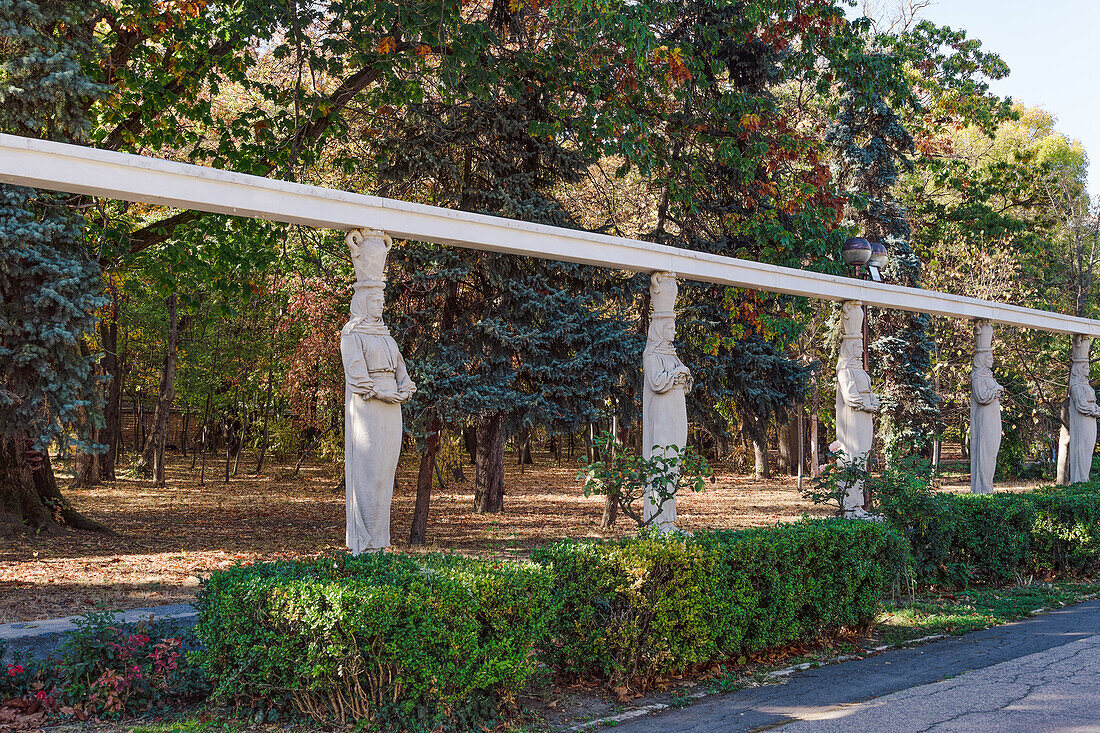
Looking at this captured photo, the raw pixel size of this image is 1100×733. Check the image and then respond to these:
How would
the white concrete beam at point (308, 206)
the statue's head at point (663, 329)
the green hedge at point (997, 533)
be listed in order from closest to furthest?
the white concrete beam at point (308, 206)
the statue's head at point (663, 329)
the green hedge at point (997, 533)

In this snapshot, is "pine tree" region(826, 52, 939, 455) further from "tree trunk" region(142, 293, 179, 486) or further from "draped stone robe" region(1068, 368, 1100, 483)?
"tree trunk" region(142, 293, 179, 486)

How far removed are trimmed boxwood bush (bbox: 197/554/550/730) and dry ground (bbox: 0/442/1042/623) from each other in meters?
1.69

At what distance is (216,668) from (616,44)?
1061 cm

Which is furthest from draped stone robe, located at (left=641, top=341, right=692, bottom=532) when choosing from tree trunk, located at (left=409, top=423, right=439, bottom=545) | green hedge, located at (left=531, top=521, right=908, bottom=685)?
tree trunk, located at (left=409, top=423, right=439, bottom=545)

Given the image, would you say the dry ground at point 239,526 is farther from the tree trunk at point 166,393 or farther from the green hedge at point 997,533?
the green hedge at point 997,533

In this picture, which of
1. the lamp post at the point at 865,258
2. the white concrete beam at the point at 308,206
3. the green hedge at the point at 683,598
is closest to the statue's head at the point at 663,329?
the white concrete beam at the point at 308,206

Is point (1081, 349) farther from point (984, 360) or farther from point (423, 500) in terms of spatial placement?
point (423, 500)

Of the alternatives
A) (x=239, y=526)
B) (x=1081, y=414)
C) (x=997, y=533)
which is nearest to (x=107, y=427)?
(x=239, y=526)

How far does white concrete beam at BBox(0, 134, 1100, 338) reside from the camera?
554cm

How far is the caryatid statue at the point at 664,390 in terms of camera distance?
318 inches

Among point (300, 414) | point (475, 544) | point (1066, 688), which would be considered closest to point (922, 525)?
point (1066, 688)

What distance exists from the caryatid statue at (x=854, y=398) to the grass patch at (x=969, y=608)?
1.66m

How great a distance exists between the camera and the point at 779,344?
15836mm

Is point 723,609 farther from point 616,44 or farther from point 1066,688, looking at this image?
point 616,44
